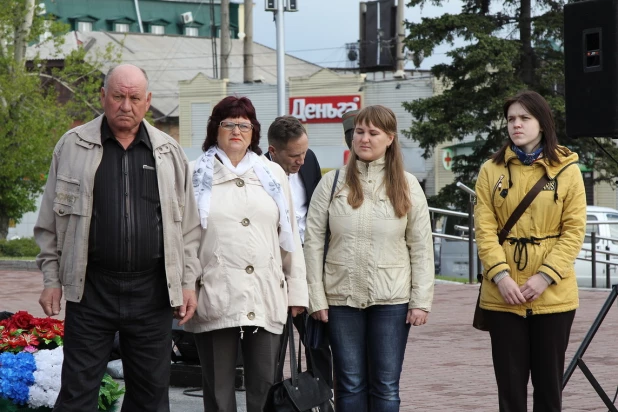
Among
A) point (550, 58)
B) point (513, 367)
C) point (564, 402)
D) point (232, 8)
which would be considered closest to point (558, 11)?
point (550, 58)

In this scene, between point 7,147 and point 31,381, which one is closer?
point 31,381

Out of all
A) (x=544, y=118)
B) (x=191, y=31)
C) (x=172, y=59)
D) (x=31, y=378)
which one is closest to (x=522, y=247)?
(x=544, y=118)

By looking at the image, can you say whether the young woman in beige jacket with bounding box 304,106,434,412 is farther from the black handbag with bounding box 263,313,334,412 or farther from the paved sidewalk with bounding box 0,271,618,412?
the paved sidewalk with bounding box 0,271,618,412

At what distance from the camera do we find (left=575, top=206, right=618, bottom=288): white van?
19.6 metres

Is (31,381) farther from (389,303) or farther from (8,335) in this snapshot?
(389,303)

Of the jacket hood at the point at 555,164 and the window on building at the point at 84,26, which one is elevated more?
the window on building at the point at 84,26

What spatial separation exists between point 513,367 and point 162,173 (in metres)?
2.08

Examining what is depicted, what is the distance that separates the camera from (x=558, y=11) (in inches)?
1237

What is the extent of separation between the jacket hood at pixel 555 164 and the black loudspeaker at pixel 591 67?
1.11m

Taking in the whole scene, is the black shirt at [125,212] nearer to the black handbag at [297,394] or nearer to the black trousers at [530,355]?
the black handbag at [297,394]

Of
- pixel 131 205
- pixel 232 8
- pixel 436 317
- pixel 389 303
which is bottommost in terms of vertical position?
pixel 436 317

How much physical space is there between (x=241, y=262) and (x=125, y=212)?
76 centimetres

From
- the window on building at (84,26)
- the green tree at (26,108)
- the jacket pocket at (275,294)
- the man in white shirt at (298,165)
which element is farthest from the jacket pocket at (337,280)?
the window on building at (84,26)

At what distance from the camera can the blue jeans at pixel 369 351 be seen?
5.64 m
